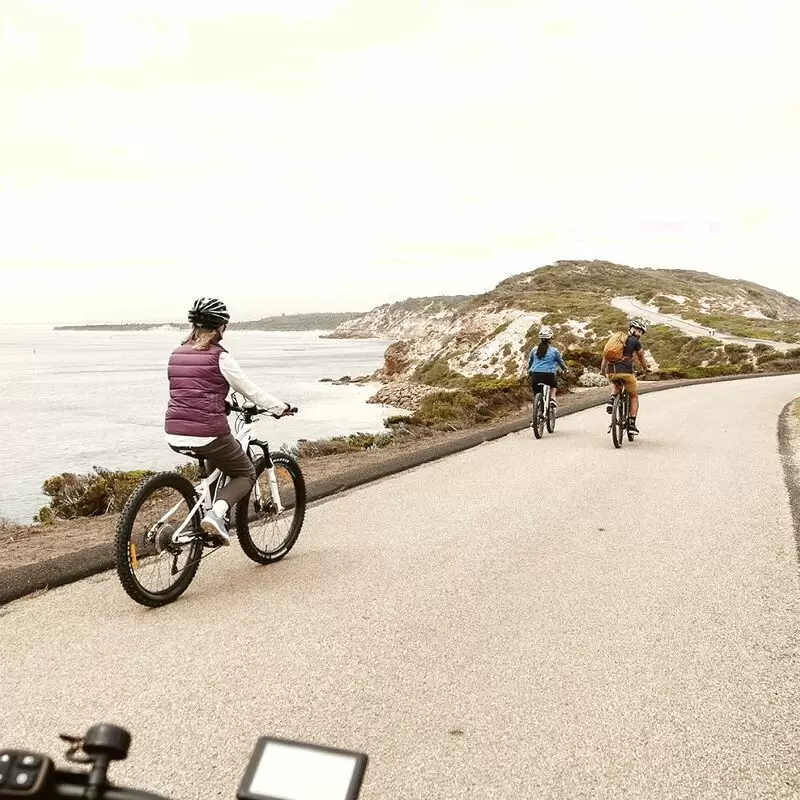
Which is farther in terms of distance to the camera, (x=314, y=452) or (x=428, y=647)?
(x=314, y=452)

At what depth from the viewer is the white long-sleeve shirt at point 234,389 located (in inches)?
212

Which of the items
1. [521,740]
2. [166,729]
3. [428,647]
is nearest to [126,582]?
[166,729]

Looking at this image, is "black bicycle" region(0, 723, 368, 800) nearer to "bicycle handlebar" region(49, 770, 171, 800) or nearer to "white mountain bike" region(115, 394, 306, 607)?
"bicycle handlebar" region(49, 770, 171, 800)

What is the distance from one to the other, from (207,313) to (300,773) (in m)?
4.56

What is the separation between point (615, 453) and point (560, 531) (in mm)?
5756

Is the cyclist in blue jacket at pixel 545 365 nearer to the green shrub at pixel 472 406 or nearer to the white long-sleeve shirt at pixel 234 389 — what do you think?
the green shrub at pixel 472 406

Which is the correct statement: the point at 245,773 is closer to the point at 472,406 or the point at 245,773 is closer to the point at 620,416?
the point at 620,416

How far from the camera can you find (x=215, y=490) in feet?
18.8

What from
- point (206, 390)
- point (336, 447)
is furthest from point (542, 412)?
point (206, 390)

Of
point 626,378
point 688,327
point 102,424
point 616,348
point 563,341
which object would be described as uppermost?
point 688,327

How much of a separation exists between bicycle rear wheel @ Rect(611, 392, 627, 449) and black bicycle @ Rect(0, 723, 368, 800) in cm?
1265

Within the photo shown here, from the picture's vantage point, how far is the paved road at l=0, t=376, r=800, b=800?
10.9ft

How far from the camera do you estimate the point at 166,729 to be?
355 centimetres

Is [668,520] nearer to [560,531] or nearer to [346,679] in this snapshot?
[560,531]
